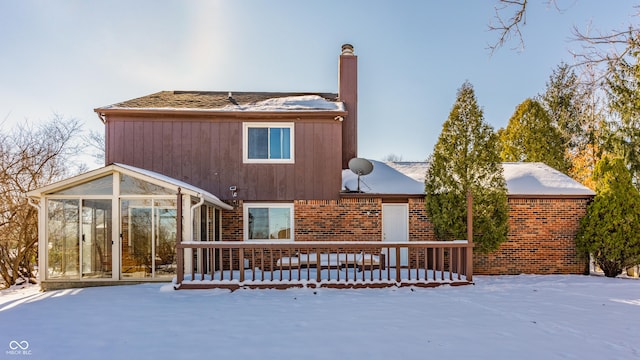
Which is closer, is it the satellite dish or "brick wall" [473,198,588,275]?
"brick wall" [473,198,588,275]

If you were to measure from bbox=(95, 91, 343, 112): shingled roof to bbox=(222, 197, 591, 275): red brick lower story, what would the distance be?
9.36 ft

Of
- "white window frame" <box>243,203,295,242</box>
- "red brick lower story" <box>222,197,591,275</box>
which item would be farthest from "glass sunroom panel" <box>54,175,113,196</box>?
"white window frame" <box>243,203,295,242</box>

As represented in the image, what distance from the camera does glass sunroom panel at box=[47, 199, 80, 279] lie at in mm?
7547

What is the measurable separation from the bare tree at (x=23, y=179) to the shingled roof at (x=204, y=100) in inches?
177

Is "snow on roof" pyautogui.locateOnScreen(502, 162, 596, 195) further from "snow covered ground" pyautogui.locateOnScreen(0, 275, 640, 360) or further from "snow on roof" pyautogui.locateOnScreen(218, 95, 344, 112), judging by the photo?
"snow on roof" pyautogui.locateOnScreen(218, 95, 344, 112)

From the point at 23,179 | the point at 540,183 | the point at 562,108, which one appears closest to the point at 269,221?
the point at 540,183

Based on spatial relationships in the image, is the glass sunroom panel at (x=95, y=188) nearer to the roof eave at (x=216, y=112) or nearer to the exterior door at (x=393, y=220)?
the roof eave at (x=216, y=112)

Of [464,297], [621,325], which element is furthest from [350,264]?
[621,325]

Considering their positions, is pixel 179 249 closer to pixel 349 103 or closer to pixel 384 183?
pixel 384 183

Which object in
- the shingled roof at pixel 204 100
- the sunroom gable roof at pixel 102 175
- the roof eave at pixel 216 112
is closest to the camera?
the sunroom gable roof at pixel 102 175

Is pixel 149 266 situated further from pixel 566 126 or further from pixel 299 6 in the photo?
pixel 566 126

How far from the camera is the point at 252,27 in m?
10.7

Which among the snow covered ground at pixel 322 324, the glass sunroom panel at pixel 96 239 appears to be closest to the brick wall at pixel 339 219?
the snow covered ground at pixel 322 324

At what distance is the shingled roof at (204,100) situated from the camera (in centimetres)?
1043
